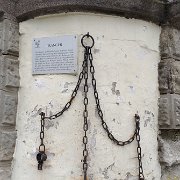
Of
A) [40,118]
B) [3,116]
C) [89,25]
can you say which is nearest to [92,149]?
[40,118]

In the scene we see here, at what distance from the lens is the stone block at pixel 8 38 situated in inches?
102

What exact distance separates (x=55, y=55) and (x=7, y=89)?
0.42 metres

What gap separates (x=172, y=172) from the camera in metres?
2.72

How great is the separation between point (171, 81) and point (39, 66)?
0.97 metres

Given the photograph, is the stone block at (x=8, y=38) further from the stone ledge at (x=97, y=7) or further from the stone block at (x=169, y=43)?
the stone block at (x=169, y=43)

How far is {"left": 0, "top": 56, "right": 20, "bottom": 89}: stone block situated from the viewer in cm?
257

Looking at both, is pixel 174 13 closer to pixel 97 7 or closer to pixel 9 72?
pixel 97 7

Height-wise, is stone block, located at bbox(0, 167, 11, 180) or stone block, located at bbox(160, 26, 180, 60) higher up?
stone block, located at bbox(160, 26, 180, 60)

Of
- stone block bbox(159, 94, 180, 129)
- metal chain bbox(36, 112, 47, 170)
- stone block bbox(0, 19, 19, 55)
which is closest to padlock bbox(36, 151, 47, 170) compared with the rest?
metal chain bbox(36, 112, 47, 170)

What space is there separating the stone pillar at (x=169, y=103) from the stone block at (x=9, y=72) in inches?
41.9

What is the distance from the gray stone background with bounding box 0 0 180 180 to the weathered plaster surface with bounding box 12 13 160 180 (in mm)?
55

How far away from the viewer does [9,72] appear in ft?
8.53

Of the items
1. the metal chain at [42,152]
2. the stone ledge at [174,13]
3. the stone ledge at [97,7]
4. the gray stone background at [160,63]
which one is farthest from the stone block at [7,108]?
the stone ledge at [174,13]

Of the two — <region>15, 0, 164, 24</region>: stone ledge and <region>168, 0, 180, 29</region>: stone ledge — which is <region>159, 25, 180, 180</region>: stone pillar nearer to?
<region>168, 0, 180, 29</region>: stone ledge
